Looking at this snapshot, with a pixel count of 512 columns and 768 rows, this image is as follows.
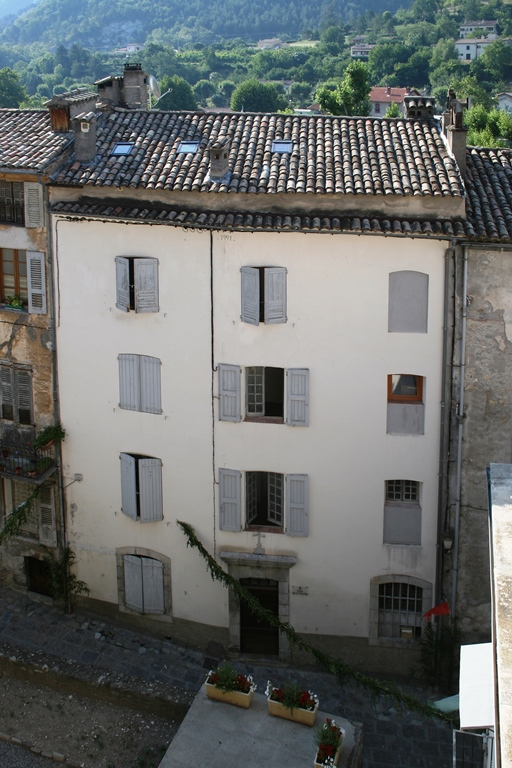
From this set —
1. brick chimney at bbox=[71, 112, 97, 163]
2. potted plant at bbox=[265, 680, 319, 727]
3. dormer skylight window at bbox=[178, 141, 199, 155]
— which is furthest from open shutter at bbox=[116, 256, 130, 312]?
potted plant at bbox=[265, 680, 319, 727]

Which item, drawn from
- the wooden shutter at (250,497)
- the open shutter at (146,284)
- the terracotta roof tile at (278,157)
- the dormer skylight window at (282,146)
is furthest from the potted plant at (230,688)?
the dormer skylight window at (282,146)

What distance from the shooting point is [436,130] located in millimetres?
Result: 26875

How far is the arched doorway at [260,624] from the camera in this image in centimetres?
2802

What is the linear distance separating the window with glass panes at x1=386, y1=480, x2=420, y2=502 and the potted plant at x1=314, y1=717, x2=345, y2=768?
6872mm

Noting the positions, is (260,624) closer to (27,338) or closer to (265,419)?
(265,419)

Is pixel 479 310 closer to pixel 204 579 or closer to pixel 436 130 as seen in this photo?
pixel 436 130

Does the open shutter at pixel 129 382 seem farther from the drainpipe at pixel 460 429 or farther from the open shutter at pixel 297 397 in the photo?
the drainpipe at pixel 460 429

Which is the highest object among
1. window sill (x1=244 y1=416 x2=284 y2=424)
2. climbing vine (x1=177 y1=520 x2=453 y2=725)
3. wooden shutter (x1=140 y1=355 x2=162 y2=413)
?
wooden shutter (x1=140 y1=355 x2=162 y2=413)

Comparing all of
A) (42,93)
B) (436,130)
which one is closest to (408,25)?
(42,93)

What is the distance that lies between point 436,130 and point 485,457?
28.8 ft

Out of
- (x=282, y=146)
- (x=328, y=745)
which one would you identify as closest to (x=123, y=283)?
(x=282, y=146)

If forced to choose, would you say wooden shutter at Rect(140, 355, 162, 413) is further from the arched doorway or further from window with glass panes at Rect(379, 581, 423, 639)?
window with glass panes at Rect(379, 581, 423, 639)

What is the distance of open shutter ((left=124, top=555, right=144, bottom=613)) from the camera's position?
94.2 ft

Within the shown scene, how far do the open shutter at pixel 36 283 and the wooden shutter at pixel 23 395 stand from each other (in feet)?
6.54
